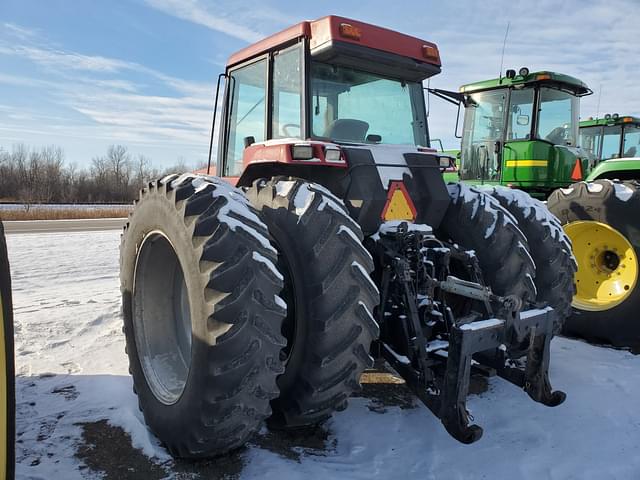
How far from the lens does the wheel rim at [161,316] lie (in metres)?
3.23

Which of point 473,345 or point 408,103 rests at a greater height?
point 408,103

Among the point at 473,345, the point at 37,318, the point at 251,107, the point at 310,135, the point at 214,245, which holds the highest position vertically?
the point at 251,107

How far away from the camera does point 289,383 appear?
2783mm

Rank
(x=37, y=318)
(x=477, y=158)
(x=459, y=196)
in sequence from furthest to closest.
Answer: (x=477, y=158) → (x=37, y=318) → (x=459, y=196)

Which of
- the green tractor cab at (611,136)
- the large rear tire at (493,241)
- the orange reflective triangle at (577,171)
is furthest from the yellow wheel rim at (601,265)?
the green tractor cab at (611,136)

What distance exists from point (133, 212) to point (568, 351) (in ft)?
13.3

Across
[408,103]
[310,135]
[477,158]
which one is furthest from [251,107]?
[477,158]

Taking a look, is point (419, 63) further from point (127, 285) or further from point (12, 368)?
point (12, 368)

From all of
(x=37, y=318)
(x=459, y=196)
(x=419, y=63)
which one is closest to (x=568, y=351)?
(x=459, y=196)

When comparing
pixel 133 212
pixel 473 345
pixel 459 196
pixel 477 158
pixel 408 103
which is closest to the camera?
pixel 473 345

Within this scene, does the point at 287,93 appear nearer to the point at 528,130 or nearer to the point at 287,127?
the point at 287,127

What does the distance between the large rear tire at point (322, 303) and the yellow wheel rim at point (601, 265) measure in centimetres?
362

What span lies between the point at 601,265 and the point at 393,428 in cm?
343

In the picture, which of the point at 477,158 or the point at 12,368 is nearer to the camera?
the point at 12,368
